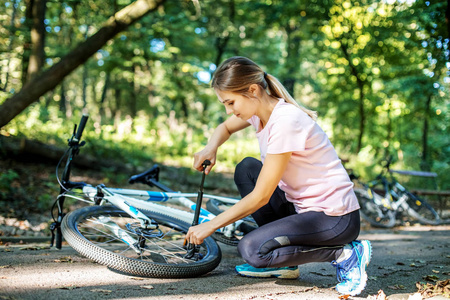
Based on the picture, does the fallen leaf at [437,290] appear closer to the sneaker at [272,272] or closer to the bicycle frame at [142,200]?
the sneaker at [272,272]

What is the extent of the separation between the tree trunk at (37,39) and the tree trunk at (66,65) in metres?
1.58

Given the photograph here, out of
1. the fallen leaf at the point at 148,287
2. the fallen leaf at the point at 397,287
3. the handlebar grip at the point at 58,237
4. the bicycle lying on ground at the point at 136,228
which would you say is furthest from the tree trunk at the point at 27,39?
the fallen leaf at the point at 397,287

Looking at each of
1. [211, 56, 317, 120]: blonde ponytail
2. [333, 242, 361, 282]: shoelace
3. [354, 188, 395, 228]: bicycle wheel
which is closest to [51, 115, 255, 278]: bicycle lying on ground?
[211, 56, 317, 120]: blonde ponytail

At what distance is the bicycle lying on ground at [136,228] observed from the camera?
2.13 metres

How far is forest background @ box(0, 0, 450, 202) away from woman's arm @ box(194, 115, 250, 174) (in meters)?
3.12

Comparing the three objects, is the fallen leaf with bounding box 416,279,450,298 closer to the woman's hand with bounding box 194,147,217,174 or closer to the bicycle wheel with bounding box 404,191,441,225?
the woman's hand with bounding box 194,147,217,174

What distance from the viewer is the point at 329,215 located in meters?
2.07

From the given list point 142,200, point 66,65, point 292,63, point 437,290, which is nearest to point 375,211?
point 437,290

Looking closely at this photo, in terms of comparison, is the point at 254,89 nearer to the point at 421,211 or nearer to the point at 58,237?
the point at 58,237

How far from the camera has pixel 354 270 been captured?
2025mm

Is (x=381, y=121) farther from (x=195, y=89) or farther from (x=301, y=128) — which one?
(x=301, y=128)

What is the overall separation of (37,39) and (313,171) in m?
5.89

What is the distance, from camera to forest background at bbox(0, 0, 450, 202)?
647 centimetres

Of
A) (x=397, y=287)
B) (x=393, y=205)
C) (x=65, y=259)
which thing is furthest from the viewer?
(x=393, y=205)
